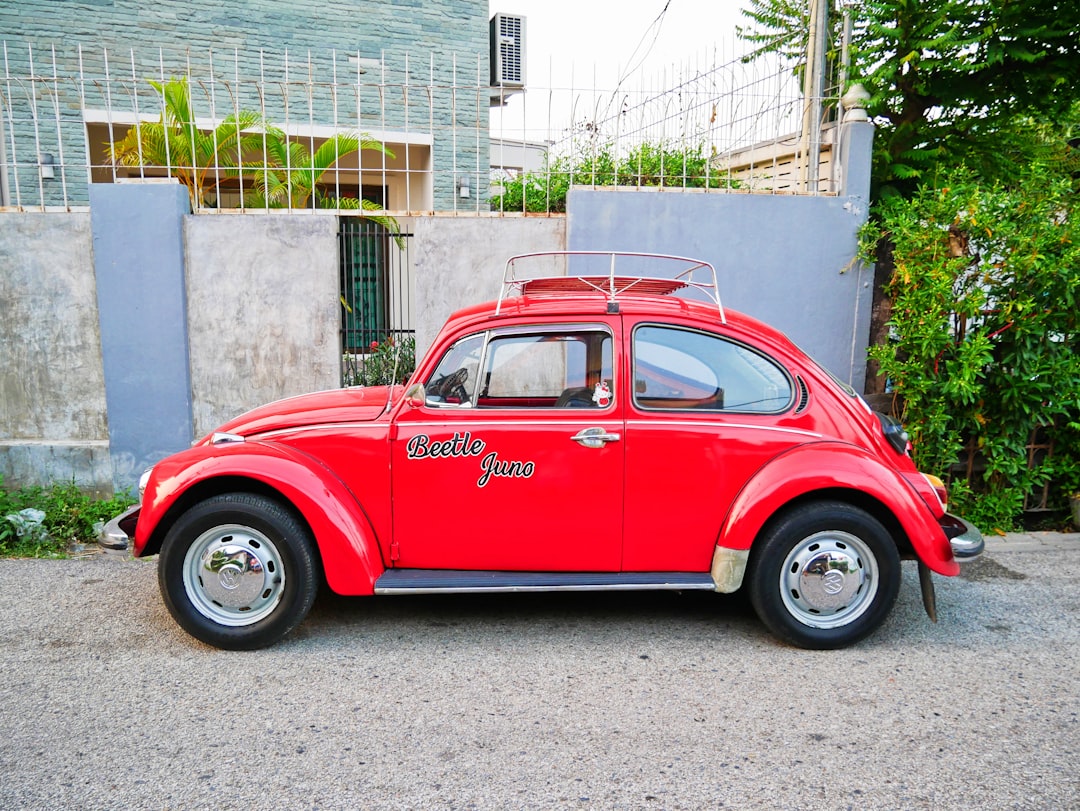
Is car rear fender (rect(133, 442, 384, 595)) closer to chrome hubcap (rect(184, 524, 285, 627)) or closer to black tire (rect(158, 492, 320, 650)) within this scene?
black tire (rect(158, 492, 320, 650))

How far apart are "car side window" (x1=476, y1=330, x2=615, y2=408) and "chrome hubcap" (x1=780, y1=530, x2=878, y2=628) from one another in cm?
127

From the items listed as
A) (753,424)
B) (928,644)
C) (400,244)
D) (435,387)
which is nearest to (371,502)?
(435,387)

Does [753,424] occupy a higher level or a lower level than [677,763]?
higher

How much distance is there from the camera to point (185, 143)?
23.9 feet

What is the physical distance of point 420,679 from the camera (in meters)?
3.83

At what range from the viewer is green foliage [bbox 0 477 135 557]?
19.1ft

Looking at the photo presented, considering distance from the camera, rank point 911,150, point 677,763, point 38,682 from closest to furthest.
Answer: point 677,763, point 38,682, point 911,150

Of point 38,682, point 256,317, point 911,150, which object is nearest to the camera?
point 38,682

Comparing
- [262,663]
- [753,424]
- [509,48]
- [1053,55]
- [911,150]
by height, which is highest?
[509,48]

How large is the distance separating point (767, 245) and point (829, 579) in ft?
12.3

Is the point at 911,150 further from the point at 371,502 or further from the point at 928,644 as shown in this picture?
the point at 371,502

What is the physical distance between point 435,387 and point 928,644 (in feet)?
9.34

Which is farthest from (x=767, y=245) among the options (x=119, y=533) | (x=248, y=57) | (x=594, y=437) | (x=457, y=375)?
(x=248, y=57)

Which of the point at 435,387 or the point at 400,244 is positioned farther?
the point at 400,244
